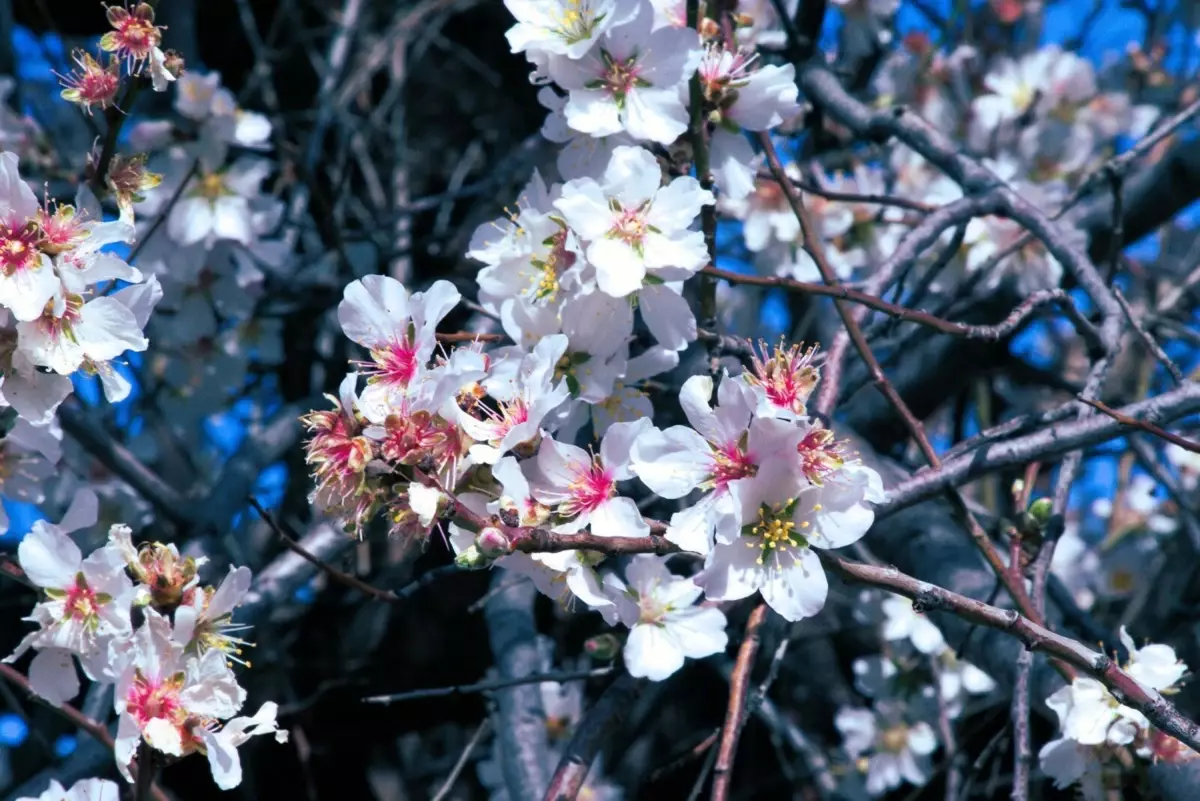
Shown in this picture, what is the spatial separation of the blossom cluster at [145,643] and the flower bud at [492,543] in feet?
1.25

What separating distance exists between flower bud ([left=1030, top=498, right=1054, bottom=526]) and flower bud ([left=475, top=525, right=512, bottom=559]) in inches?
31.6

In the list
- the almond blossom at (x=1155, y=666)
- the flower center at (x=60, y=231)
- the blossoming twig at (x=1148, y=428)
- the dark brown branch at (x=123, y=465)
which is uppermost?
the flower center at (x=60, y=231)

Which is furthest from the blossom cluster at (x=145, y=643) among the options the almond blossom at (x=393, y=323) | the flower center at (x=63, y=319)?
the almond blossom at (x=393, y=323)

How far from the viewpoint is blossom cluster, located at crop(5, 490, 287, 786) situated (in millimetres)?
1380

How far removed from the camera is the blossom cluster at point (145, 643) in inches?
54.3

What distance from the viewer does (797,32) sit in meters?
2.19

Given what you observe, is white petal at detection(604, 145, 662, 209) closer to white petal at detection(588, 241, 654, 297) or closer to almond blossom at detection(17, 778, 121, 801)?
white petal at detection(588, 241, 654, 297)

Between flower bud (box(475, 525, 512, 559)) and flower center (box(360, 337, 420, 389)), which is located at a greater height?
flower center (box(360, 337, 420, 389))

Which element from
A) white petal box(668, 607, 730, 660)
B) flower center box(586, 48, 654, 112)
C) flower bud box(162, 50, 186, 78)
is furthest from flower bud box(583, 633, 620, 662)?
flower bud box(162, 50, 186, 78)

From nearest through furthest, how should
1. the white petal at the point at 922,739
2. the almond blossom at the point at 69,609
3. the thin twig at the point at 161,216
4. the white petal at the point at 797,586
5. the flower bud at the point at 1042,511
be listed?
1. the white petal at the point at 797,586
2. the almond blossom at the point at 69,609
3. the flower bud at the point at 1042,511
4. the thin twig at the point at 161,216
5. the white petal at the point at 922,739

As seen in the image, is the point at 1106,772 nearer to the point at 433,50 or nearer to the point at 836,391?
the point at 836,391

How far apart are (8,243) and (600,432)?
0.73 meters

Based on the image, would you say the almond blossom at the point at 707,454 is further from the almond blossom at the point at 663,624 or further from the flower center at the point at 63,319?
the flower center at the point at 63,319

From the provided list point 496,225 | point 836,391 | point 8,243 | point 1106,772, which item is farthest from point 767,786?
point 8,243
